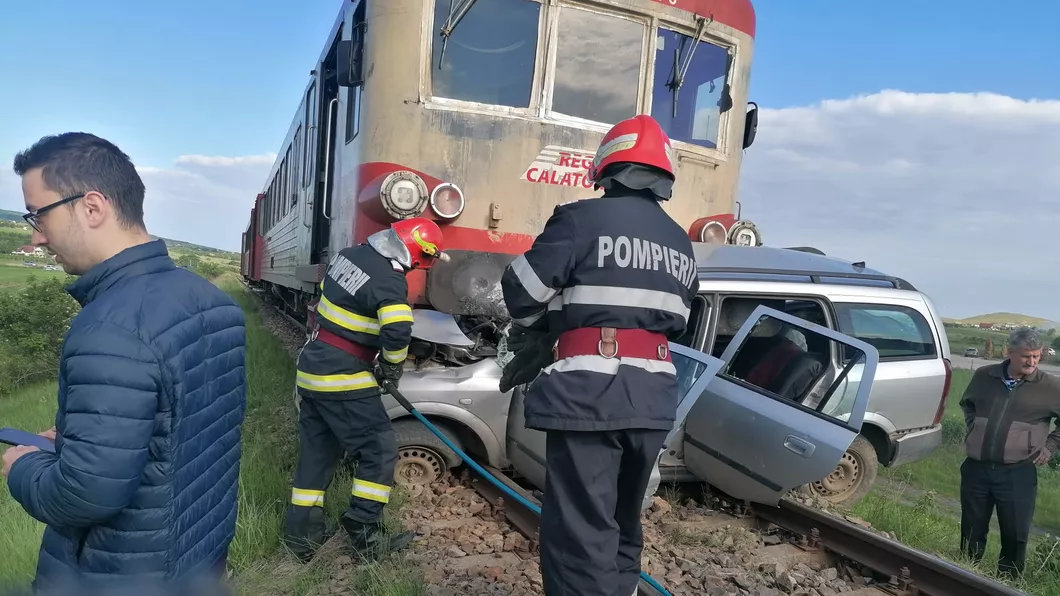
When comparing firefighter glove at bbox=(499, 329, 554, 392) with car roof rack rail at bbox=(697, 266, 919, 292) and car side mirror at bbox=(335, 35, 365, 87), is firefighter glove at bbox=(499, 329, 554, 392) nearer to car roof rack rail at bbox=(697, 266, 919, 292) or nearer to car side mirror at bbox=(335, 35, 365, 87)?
car roof rack rail at bbox=(697, 266, 919, 292)

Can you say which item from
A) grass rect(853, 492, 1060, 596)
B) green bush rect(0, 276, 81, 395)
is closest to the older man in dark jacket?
grass rect(853, 492, 1060, 596)

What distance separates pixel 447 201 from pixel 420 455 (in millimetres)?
1670

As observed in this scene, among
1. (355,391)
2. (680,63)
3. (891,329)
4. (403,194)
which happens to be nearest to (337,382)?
(355,391)

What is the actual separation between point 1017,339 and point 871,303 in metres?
0.94

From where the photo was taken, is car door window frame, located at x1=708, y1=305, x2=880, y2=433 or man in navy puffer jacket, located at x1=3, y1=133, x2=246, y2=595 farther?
car door window frame, located at x1=708, y1=305, x2=880, y2=433

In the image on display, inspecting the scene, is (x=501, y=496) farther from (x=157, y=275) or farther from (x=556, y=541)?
(x=157, y=275)

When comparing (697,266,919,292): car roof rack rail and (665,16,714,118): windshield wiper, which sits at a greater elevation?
(665,16,714,118): windshield wiper

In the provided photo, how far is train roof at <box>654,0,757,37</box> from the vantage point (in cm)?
561

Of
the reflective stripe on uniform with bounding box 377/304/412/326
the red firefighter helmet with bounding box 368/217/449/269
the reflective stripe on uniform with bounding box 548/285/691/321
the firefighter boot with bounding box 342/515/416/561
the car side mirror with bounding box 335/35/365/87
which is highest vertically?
the car side mirror with bounding box 335/35/365/87

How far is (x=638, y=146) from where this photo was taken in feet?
8.63

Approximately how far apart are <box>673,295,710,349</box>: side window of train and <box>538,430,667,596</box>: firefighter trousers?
2.12m

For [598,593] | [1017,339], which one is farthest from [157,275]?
[1017,339]

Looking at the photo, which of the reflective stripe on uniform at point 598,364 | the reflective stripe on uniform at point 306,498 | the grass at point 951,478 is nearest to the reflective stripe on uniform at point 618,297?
the reflective stripe on uniform at point 598,364

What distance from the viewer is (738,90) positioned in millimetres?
6031
